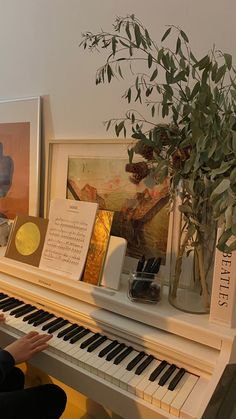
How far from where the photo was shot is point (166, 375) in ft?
3.03

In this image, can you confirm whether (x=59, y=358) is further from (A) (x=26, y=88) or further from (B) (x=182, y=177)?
(A) (x=26, y=88)

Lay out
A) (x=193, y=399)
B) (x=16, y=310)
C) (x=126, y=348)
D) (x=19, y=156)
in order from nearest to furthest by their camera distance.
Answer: (x=193, y=399) < (x=126, y=348) < (x=16, y=310) < (x=19, y=156)

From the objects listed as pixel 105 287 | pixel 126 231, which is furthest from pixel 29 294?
pixel 126 231

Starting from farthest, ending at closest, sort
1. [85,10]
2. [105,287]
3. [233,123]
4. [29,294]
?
[85,10] < [29,294] < [105,287] < [233,123]

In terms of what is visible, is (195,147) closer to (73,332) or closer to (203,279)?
(203,279)

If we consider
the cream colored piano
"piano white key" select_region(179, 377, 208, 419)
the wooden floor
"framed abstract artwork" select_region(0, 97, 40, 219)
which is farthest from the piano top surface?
the wooden floor

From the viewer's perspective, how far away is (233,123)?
82cm

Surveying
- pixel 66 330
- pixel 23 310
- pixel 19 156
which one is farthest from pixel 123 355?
pixel 19 156

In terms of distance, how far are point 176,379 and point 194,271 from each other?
0.34m

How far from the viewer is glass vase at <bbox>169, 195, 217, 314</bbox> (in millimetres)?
1004

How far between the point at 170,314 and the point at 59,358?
0.40 metres

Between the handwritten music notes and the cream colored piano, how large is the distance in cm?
6

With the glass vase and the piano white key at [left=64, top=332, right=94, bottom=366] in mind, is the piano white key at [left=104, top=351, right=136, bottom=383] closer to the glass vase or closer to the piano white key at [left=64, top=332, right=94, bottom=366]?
the piano white key at [left=64, top=332, right=94, bottom=366]

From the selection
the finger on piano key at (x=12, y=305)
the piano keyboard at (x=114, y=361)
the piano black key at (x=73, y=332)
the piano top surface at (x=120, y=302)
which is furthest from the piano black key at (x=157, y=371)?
the finger on piano key at (x=12, y=305)
